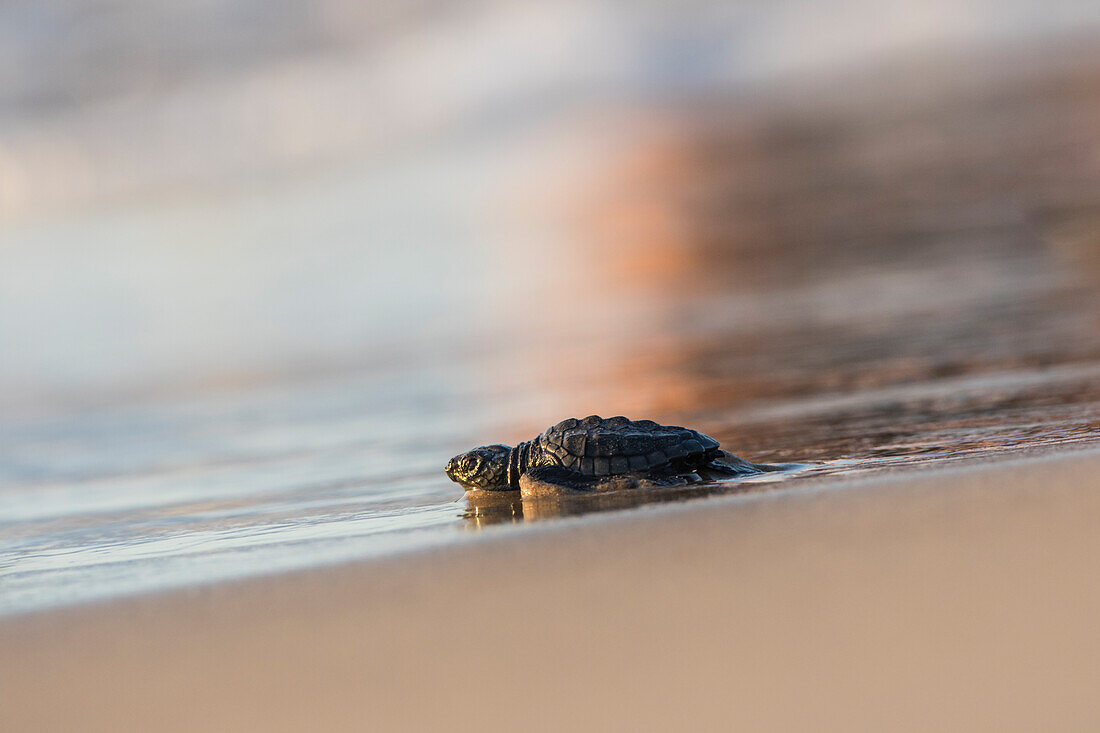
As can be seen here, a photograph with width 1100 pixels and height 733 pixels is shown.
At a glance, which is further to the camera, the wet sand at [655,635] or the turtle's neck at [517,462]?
the turtle's neck at [517,462]

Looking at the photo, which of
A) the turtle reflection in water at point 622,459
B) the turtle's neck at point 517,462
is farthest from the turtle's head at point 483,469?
the turtle reflection in water at point 622,459

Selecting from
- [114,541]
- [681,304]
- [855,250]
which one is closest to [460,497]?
[114,541]

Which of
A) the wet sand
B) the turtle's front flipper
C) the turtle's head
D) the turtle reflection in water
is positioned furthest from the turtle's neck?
the wet sand

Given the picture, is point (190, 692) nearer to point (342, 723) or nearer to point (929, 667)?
point (342, 723)

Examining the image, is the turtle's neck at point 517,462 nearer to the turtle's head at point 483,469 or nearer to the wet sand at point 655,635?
the turtle's head at point 483,469

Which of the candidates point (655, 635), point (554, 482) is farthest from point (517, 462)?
point (655, 635)

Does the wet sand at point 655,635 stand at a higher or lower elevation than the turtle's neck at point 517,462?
lower

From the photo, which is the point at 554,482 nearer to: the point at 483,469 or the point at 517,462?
the point at 517,462
